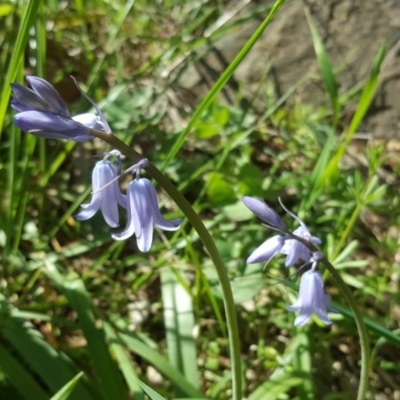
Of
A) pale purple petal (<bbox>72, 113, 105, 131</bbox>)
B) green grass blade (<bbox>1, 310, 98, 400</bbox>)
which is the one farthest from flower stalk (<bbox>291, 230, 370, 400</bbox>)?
green grass blade (<bbox>1, 310, 98, 400</bbox>)

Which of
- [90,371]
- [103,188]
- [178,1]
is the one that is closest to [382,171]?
[178,1]

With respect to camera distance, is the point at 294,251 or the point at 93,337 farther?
the point at 93,337

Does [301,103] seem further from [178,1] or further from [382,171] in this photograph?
[178,1]

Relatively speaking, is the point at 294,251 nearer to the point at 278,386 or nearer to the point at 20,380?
the point at 278,386

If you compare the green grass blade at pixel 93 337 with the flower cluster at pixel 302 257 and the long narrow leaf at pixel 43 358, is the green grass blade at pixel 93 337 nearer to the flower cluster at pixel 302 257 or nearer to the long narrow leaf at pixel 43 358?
the long narrow leaf at pixel 43 358

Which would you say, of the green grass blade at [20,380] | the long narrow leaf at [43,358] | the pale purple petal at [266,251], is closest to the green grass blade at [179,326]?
the long narrow leaf at [43,358]

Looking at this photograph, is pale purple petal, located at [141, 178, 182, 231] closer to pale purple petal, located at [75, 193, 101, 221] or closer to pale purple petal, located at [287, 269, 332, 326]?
pale purple petal, located at [75, 193, 101, 221]

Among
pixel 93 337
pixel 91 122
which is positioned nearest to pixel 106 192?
pixel 91 122
